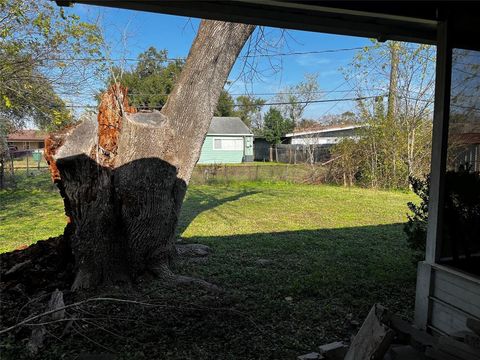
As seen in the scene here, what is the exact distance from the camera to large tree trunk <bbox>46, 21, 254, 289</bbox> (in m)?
3.68

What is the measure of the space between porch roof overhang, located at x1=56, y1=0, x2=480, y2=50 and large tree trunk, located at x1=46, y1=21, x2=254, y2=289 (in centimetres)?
188

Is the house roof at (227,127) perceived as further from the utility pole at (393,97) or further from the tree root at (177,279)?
the tree root at (177,279)

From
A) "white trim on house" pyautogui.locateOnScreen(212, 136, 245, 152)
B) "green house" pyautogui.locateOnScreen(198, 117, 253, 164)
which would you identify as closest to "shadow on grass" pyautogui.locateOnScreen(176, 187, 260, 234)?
"green house" pyautogui.locateOnScreen(198, 117, 253, 164)

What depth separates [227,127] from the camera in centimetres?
2895

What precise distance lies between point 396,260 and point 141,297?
3599 millimetres

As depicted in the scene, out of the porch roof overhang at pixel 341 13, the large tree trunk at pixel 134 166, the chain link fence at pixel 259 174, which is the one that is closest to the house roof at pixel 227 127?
the chain link fence at pixel 259 174

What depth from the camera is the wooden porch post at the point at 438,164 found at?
2785mm

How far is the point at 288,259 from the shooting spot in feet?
17.0

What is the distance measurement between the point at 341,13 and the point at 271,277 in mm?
2981

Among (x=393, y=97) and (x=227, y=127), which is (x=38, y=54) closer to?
(x=393, y=97)

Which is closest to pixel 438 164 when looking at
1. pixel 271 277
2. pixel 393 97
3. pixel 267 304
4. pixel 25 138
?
pixel 267 304

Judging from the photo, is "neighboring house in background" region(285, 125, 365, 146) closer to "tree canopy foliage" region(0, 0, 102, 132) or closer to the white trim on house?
the white trim on house

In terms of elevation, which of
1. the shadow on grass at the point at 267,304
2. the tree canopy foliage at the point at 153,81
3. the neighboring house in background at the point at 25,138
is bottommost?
the shadow on grass at the point at 267,304

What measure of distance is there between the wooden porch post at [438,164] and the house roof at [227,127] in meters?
25.2
